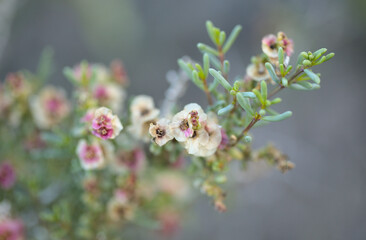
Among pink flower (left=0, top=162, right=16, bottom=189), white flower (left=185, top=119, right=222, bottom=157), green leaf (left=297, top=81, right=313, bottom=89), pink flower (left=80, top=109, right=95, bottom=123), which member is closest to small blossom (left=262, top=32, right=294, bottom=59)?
green leaf (left=297, top=81, right=313, bottom=89)

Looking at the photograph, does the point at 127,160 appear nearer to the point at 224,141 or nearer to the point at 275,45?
the point at 224,141

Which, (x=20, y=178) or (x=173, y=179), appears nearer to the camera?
(x=20, y=178)

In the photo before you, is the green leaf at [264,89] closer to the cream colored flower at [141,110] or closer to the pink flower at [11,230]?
the cream colored flower at [141,110]

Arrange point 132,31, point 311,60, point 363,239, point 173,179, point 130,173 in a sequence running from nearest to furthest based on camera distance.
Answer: point 311,60, point 130,173, point 173,179, point 363,239, point 132,31

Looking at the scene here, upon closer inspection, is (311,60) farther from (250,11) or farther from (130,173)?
(250,11)

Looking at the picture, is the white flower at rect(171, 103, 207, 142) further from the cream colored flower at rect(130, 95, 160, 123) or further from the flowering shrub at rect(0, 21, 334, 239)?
the cream colored flower at rect(130, 95, 160, 123)

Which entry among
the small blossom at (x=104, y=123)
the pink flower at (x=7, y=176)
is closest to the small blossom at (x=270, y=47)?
the small blossom at (x=104, y=123)

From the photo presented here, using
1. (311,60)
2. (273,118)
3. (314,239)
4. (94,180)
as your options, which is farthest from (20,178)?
(314,239)
